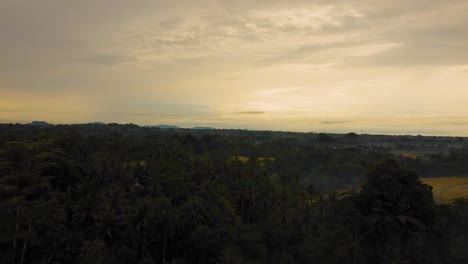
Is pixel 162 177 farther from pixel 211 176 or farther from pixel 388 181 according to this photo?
pixel 388 181

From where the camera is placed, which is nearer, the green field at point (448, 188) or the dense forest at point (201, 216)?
the dense forest at point (201, 216)

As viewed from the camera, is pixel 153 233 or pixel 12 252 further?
pixel 153 233

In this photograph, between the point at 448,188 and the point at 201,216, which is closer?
the point at 201,216

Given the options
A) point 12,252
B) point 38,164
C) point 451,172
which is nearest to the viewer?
point 12,252

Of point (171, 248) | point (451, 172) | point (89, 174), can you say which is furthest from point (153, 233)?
point (451, 172)

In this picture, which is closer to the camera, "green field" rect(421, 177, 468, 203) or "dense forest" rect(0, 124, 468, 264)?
"dense forest" rect(0, 124, 468, 264)

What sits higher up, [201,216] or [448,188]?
[201,216]

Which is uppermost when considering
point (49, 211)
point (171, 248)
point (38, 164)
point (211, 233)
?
point (38, 164)

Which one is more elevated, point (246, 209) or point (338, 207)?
point (338, 207)
